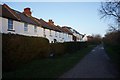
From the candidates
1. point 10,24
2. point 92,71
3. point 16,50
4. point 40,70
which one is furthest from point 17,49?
point 10,24

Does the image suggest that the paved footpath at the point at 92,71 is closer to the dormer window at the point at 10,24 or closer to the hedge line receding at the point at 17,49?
the hedge line receding at the point at 17,49

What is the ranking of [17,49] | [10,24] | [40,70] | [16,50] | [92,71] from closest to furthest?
1. [40,70]
2. [92,71]
3. [16,50]
4. [17,49]
5. [10,24]

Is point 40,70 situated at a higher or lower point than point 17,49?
lower

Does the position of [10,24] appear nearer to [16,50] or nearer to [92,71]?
[16,50]

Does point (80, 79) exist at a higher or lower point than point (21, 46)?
lower

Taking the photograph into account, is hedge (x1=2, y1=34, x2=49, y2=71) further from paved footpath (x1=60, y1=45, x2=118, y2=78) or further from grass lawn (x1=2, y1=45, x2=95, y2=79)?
paved footpath (x1=60, y1=45, x2=118, y2=78)

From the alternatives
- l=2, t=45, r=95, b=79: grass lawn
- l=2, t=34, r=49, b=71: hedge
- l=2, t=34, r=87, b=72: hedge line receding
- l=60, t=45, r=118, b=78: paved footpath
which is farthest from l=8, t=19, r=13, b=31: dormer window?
l=60, t=45, r=118, b=78: paved footpath

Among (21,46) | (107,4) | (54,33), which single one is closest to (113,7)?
(107,4)

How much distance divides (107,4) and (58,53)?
9.60m

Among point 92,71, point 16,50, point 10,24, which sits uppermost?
point 10,24

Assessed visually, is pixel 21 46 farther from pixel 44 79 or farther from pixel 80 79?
pixel 80 79

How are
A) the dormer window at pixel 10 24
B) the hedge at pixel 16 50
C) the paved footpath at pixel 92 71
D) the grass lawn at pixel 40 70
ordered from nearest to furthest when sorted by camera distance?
1. the grass lawn at pixel 40 70
2. the paved footpath at pixel 92 71
3. the hedge at pixel 16 50
4. the dormer window at pixel 10 24

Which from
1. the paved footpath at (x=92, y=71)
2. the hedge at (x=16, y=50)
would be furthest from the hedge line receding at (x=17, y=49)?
the paved footpath at (x=92, y=71)

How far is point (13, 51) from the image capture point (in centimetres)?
1284
